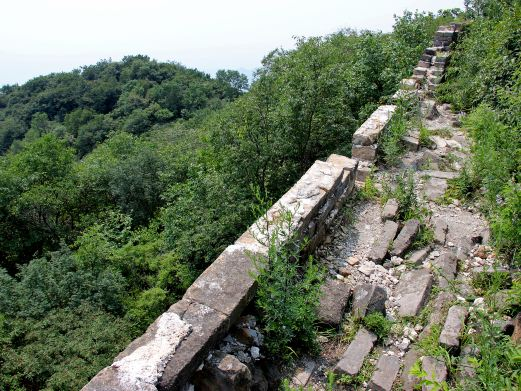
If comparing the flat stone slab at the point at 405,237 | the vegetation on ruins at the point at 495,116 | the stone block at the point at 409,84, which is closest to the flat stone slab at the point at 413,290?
the flat stone slab at the point at 405,237

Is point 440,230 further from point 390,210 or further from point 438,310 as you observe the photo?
point 438,310

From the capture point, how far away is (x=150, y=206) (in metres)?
12.0

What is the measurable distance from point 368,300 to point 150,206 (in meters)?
9.70

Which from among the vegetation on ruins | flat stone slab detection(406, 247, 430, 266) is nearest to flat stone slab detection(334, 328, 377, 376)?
flat stone slab detection(406, 247, 430, 266)

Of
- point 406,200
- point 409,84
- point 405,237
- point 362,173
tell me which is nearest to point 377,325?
point 405,237

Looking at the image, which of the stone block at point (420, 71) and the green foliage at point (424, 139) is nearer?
the green foliage at point (424, 139)

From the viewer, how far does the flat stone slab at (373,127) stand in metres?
5.61

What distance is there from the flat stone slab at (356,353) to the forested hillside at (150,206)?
1.36 meters

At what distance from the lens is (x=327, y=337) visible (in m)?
3.07

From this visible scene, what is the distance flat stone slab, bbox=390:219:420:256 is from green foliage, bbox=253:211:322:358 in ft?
4.17

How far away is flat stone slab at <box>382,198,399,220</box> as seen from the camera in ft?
14.4

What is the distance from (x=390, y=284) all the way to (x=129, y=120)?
163ft

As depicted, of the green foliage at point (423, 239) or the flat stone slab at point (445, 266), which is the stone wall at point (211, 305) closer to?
the green foliage at point (423, 239)

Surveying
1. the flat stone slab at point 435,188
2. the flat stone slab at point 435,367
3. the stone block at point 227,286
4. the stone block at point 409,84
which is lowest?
the flat stone slab at point 435,367
